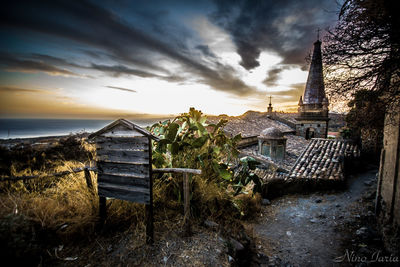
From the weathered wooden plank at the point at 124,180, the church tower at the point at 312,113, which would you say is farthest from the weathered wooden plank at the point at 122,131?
the church tower at the point at 312,113

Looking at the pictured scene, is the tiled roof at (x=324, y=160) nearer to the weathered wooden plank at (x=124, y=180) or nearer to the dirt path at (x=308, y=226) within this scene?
the dirt path at (x=308, y=226)

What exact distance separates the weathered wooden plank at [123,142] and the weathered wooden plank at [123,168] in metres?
0.25

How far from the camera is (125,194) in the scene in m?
2.45

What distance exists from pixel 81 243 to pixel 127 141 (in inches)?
69.4

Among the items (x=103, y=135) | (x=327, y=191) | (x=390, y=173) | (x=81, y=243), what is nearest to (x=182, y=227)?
(x=81, y=243)

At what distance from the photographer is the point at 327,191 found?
7.13 m

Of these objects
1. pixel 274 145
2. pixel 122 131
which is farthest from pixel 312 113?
pixel 122 131

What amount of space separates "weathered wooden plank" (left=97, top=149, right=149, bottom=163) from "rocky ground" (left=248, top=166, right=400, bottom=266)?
2954 mm

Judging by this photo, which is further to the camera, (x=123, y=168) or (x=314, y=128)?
(x=314, y=128)

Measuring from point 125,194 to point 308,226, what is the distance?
205 inches

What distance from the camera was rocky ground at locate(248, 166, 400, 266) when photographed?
325 cm

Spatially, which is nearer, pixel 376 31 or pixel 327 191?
pixel 376 31

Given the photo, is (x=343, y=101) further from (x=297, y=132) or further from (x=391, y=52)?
(x=297, y=132)

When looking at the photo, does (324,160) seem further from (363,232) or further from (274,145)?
(363,232)
